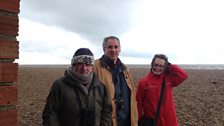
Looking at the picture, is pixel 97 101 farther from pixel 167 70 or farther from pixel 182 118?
pixel 182 118

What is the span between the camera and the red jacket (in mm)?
5609

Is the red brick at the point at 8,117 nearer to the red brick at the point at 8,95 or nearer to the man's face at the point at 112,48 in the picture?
the red brick at the point at 8,95

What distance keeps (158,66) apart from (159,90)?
430 mm

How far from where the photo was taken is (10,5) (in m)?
2.77

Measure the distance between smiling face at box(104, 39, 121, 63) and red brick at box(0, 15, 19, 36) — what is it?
2399mm

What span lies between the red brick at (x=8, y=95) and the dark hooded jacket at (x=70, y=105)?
1300 mm

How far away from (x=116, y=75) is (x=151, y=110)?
1.03 m

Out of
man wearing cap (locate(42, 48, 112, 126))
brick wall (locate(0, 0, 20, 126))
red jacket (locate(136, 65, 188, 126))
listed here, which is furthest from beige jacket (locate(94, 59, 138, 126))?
brick wall (locate(0, 0, 20, 126))

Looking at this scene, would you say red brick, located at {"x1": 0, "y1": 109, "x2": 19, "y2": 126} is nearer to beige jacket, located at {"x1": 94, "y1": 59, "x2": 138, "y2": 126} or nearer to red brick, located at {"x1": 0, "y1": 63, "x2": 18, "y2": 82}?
red brick, located at {"x1": 0, "y1": 63, "x2": 18, "y2": 82}

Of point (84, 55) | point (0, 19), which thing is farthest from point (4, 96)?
point (84, 55)

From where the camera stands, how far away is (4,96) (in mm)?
2680

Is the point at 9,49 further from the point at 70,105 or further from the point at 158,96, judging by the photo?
the point at 158,96

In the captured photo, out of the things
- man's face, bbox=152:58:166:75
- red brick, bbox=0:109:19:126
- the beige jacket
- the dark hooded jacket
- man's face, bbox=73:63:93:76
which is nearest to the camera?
red brick, bbox=0:109:19:126

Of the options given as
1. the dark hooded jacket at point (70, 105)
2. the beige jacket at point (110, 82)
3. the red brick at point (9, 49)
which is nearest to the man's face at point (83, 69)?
the dark hooded jacket at point (70, 105)
